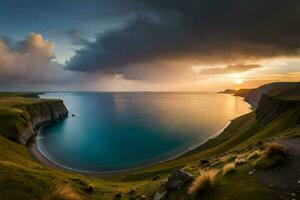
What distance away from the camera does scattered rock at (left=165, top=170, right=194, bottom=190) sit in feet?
55.5

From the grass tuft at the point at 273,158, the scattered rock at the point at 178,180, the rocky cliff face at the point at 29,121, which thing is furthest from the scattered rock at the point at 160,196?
the rocky cliff face at the point at 29,121

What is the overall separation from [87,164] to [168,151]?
3249 cm

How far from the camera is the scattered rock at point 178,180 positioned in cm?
1692

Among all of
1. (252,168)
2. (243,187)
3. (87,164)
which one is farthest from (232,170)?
(87,164)

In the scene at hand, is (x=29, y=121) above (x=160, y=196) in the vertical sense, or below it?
below

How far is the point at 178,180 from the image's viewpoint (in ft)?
56.7

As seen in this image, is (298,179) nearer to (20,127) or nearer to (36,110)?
(20,127)

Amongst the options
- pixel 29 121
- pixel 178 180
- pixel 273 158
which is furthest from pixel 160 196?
pixel 29 121

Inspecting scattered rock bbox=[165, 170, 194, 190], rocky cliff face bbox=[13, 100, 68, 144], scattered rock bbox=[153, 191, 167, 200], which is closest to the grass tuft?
scattered rock bbox=[165, 170, 194, 190]

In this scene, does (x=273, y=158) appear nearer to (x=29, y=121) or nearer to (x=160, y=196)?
(x=160, y=196)

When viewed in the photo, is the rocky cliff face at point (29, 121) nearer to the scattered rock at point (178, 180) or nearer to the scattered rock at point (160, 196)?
the scattered rock at point (160, 196)

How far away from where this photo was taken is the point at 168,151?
102000 millimetres

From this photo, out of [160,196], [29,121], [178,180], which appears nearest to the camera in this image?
[178,180]

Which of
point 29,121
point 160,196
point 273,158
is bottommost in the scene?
point 29,121
